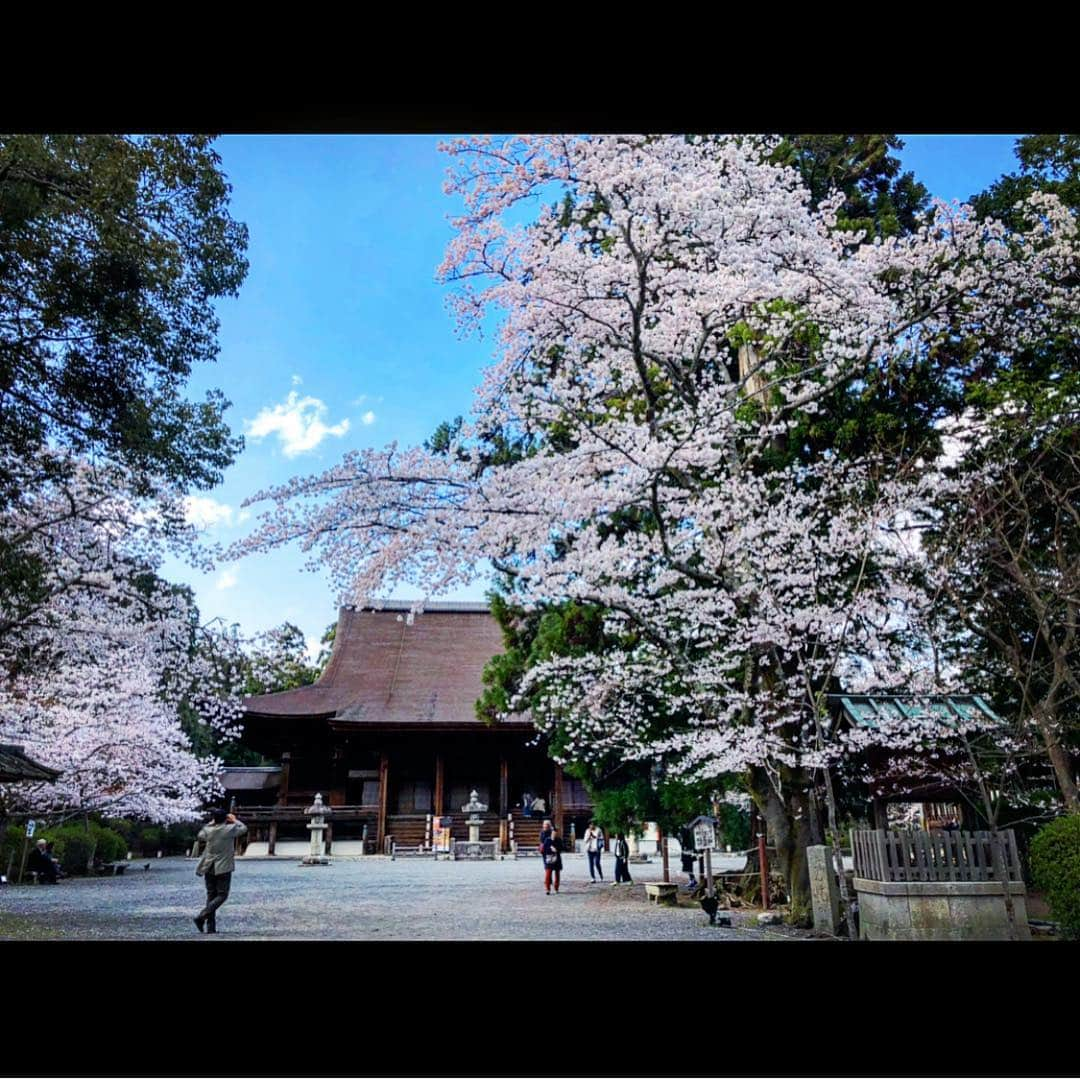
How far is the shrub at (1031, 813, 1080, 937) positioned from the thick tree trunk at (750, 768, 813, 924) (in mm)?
1371

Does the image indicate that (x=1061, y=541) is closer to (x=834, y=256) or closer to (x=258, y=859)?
(x=834, y=256)

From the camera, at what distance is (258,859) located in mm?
10484

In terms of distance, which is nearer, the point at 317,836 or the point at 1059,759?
the point at 1059,759

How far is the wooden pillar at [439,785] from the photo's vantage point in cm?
1191

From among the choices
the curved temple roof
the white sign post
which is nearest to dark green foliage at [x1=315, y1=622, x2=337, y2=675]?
the curved temple roof

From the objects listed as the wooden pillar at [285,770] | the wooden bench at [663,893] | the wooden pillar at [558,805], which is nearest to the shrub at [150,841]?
the wooden pillar at [285,770]

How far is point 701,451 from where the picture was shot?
5.19 m

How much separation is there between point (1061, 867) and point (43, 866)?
8563 millimetres

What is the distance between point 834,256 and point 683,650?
2.97 m

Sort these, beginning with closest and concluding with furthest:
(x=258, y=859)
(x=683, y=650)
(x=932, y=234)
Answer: (x=932, y=234) → (x=683, y=650) → (x=258, y=859)

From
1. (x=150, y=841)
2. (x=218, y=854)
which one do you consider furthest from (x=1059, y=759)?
(x=150, y=841)

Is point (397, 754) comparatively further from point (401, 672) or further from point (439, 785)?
point (401, 672)

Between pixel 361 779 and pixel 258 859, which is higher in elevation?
pixel 361 779
